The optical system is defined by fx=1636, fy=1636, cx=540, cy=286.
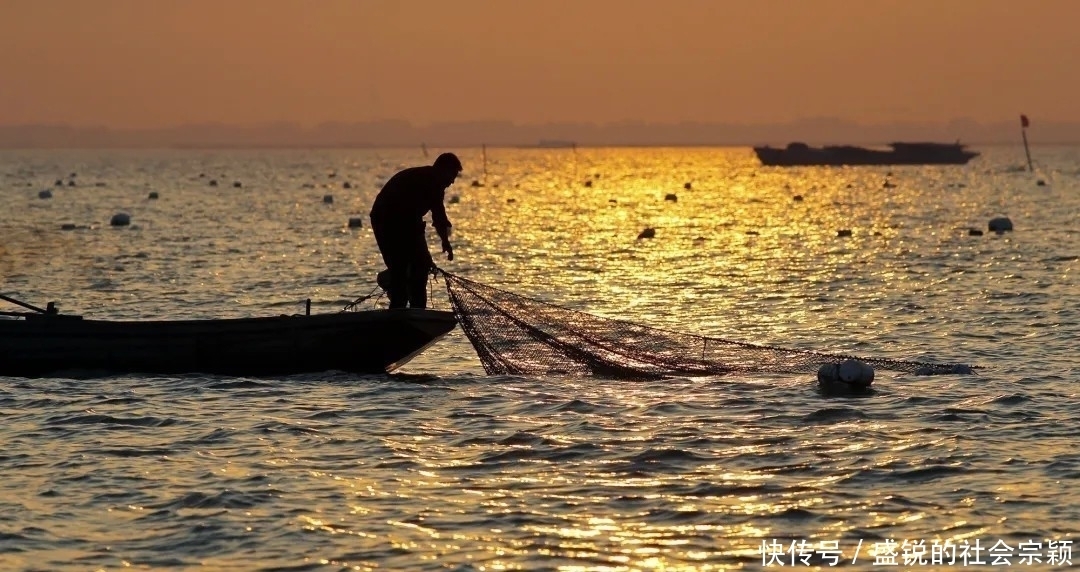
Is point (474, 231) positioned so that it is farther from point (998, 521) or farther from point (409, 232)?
point (998, 521)

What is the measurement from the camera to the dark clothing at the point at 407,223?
1992 centimetres

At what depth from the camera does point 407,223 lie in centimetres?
1994

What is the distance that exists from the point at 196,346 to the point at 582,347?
478 centimetres

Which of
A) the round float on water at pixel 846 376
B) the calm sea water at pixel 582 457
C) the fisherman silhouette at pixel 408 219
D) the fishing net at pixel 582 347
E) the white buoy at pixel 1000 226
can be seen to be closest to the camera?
the calm sea water at pixel 582 457

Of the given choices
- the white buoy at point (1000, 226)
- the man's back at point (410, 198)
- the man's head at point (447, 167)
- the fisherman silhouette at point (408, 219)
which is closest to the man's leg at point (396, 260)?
the fisherman silhouette at point (408, 219)

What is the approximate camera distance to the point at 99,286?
1487 inches

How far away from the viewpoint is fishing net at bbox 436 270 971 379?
64.7 ft

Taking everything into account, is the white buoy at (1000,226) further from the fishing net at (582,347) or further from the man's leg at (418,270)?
the man's leg at (418,270)

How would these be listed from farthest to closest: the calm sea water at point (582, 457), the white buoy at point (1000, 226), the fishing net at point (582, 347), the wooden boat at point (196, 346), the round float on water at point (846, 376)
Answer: the white buoy at point (1000, 226), the wooden boat at point (196, 346), the fishing net at point (582, 347), the round float on water at point (846, 376), the calm sea water at point (582, 457)

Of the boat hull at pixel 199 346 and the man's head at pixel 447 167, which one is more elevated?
the man's head at pixel 447 167

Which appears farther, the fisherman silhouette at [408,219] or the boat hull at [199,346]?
the boat hull at [199,346]

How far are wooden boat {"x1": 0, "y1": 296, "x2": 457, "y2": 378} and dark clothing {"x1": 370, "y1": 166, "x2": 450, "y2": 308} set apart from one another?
754 millimetres

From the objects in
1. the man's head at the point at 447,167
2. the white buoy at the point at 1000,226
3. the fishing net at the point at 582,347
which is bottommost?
the white buoy at the point at 1000,226

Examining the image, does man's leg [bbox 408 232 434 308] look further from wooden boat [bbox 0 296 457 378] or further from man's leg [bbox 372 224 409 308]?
wooden boat [bbox 0 296 457 378]
